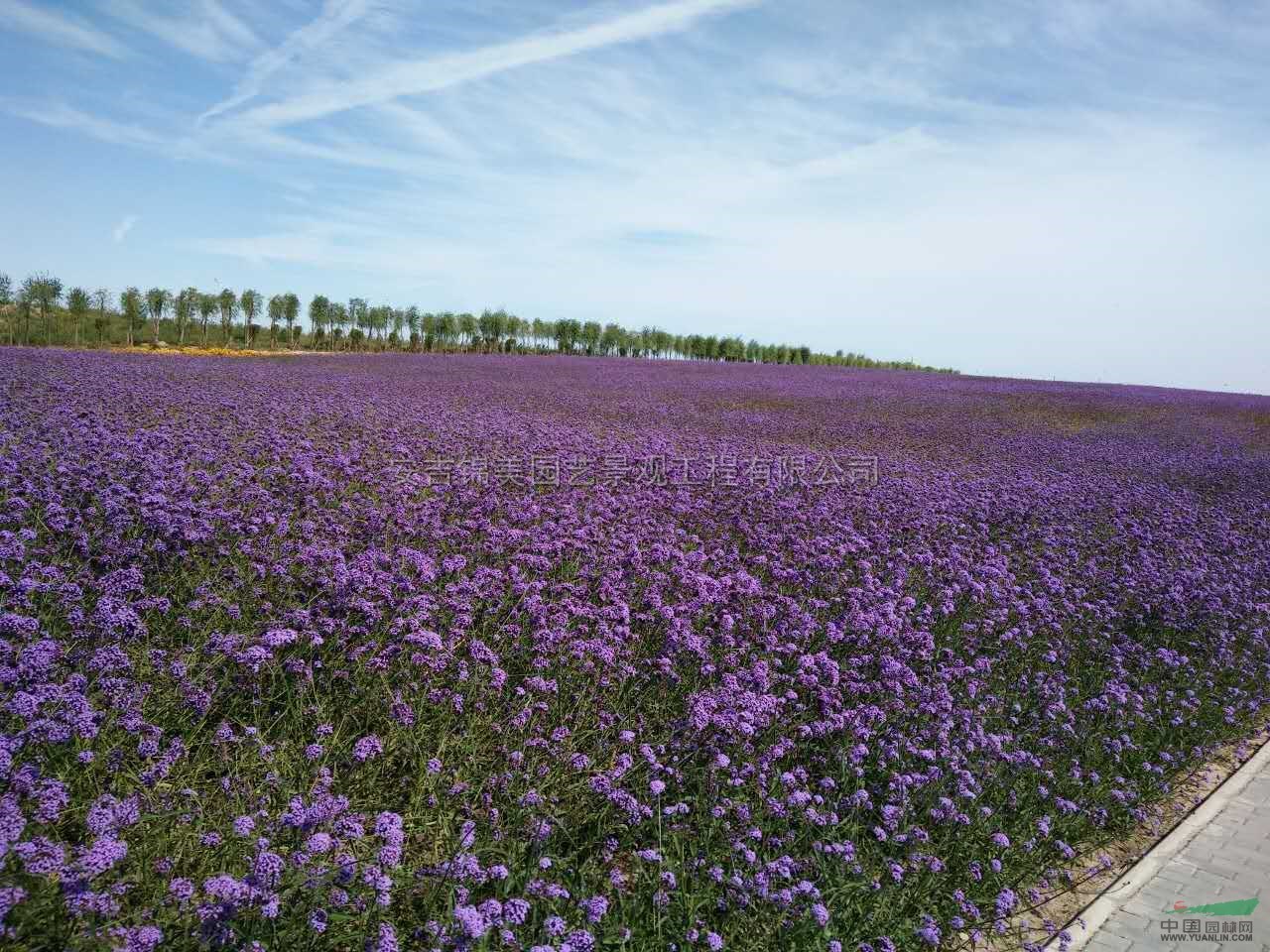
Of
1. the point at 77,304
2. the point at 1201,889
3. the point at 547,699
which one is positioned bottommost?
the point at 1201,889

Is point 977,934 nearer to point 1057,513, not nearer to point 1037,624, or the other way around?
point 1037,624

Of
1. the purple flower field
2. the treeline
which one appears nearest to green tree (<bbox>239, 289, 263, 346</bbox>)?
the treeline

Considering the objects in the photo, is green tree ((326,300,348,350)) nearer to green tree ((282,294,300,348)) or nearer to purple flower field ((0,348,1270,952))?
green tree ((282,294,300,348))

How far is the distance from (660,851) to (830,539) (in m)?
4.08

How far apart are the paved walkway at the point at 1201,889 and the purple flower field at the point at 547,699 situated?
0.26 meters

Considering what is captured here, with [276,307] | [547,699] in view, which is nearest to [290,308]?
[276,307]

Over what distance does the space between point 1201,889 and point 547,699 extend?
332 centimetres

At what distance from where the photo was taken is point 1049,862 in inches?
136

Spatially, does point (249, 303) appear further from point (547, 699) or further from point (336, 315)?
point (547, 699)

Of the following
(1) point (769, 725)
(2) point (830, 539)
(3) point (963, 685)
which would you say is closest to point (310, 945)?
(1) point (769, 725)

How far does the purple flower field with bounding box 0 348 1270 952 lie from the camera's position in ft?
7.86

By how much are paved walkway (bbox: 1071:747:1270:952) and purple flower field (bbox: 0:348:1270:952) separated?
0.87 feet

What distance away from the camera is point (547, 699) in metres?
3.73

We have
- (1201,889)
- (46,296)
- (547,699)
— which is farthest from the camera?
(46,296)
